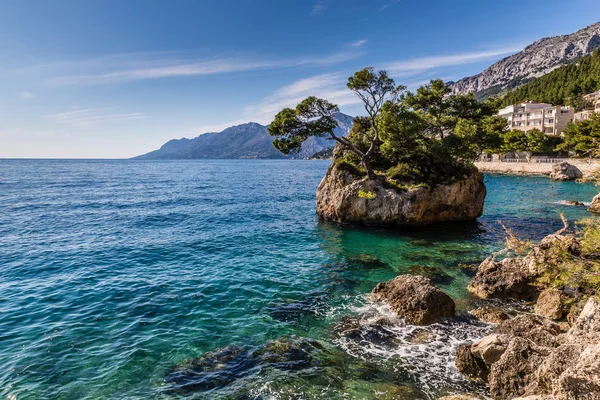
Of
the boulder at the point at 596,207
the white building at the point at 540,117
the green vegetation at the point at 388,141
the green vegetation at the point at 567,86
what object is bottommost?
the boulder at the point at 596,207

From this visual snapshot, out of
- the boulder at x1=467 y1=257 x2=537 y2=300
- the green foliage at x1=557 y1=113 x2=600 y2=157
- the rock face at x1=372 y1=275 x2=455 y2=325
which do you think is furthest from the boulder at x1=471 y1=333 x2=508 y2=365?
the green foliage at x1=557 y1=113 x2=600 y2=157

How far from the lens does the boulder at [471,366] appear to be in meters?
12.3

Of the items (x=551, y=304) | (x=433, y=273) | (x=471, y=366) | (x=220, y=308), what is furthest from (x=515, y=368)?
(x=220, y=308)

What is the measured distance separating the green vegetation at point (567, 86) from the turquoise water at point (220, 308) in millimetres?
142550

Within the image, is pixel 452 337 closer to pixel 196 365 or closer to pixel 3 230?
pixel 196 365

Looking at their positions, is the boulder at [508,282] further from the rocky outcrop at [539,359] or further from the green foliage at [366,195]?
the green foliage at [366,195]

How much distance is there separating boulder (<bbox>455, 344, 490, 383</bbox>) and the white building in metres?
138

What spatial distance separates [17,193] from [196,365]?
76.0m

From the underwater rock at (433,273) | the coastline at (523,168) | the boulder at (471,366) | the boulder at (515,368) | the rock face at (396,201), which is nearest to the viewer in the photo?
the boulder at (515,368)

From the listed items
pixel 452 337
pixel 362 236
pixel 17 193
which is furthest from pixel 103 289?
pixel 17 193

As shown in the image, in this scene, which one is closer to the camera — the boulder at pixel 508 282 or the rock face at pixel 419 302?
the rock face at pixel 419 302

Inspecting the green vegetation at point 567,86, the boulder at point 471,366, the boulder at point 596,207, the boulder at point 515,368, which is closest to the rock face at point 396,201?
the boulder at point 596,207

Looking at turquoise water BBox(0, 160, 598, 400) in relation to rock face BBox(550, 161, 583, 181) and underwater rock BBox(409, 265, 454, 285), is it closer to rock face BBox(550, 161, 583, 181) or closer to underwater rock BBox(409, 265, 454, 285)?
underwater rock BBox(409, 265, 454, 285)

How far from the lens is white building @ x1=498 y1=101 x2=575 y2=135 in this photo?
387 ft
